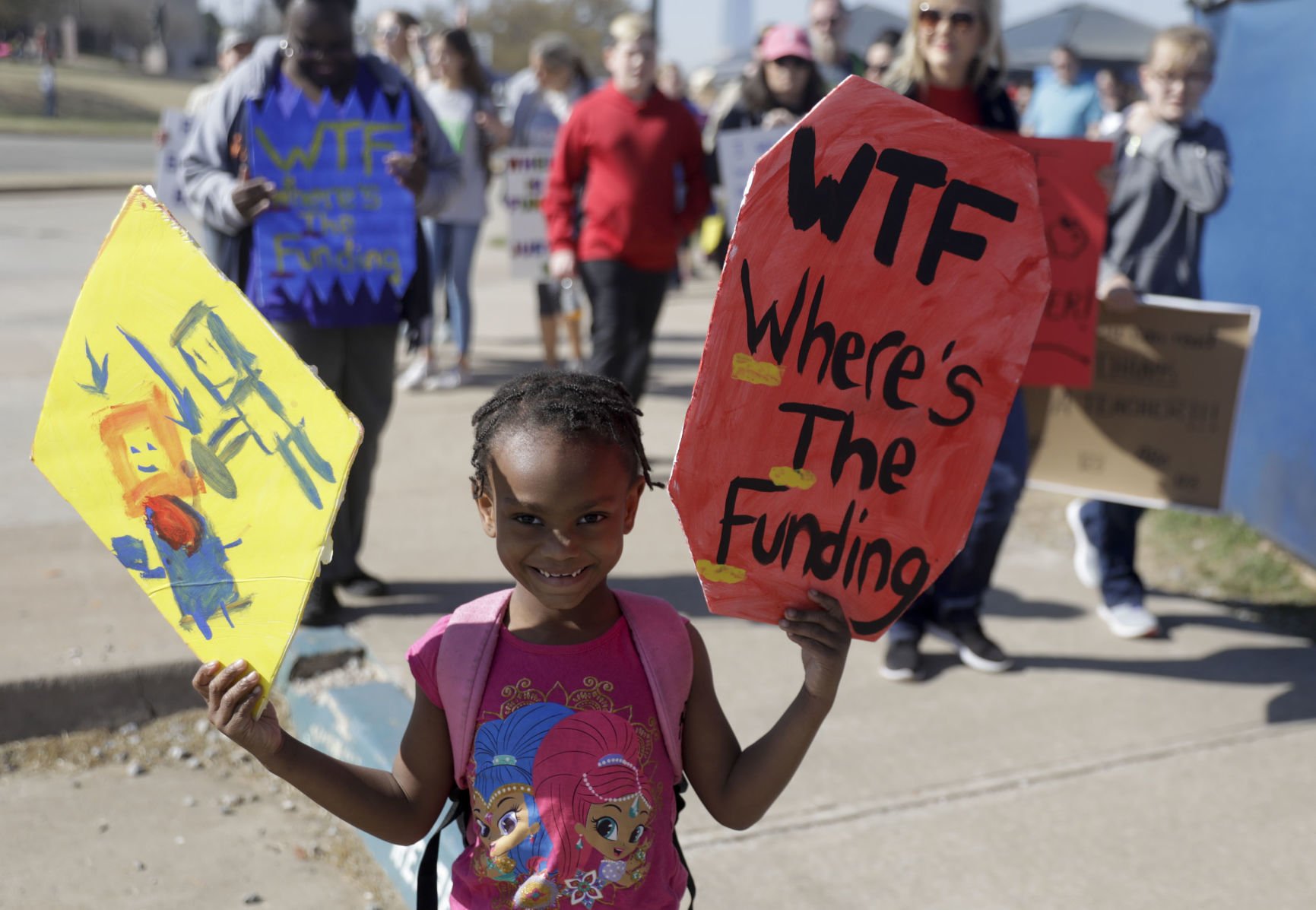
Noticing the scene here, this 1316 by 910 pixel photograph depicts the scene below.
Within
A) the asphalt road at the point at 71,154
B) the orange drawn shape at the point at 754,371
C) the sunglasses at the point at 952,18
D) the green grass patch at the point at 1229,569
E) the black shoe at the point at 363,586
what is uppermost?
the sunglasses at the point at 952,18

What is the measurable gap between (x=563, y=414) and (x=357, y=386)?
2615 mm

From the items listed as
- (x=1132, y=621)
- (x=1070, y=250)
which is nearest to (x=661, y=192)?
(x=1070, y=250)

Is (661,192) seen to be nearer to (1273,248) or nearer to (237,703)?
(1273,248)

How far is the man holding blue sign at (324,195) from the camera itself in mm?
Result: 3947

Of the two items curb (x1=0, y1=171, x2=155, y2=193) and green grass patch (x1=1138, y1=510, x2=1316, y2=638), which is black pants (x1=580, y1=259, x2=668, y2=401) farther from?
curb (x1=0, y1=171, x2=155, y2=193)

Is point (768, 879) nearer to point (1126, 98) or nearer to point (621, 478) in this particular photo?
point (621, 478)

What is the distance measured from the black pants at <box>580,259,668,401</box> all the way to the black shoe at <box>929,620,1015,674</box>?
1.70 meters

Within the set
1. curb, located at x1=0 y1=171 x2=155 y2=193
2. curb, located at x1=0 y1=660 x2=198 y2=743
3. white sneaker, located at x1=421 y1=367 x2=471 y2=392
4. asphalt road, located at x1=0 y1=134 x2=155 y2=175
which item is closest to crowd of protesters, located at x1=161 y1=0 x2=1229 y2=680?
curb, located at x1=0 y1=660 x2=198 y2=743

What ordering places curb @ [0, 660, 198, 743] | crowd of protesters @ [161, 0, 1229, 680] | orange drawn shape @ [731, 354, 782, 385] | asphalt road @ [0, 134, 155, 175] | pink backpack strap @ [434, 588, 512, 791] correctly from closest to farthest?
1. orange drawn shape @ [731, 354, 782, 385]
2. pink backpack strap @ [434, 588, 512, 791]
3. curb @ [0, 660, 198, 743]
4. crowd of protesters @ [161, 0, 1229, 680]
5. asphalt road @ [0, 134, 155, 175]

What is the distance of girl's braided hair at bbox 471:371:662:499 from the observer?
1763 mm

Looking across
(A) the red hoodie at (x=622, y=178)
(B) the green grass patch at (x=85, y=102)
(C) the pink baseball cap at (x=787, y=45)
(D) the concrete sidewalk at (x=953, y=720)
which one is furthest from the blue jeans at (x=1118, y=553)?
(B) the green grass patch at (x=85, y=102)

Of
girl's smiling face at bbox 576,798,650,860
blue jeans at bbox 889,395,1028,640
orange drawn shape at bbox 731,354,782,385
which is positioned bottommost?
blue jeans at bbox 889,395,1028,640

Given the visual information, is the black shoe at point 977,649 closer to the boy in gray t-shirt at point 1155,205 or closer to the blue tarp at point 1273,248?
the boy in gray t-shirt at point 1155,205

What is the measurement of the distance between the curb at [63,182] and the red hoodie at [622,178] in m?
13.7
